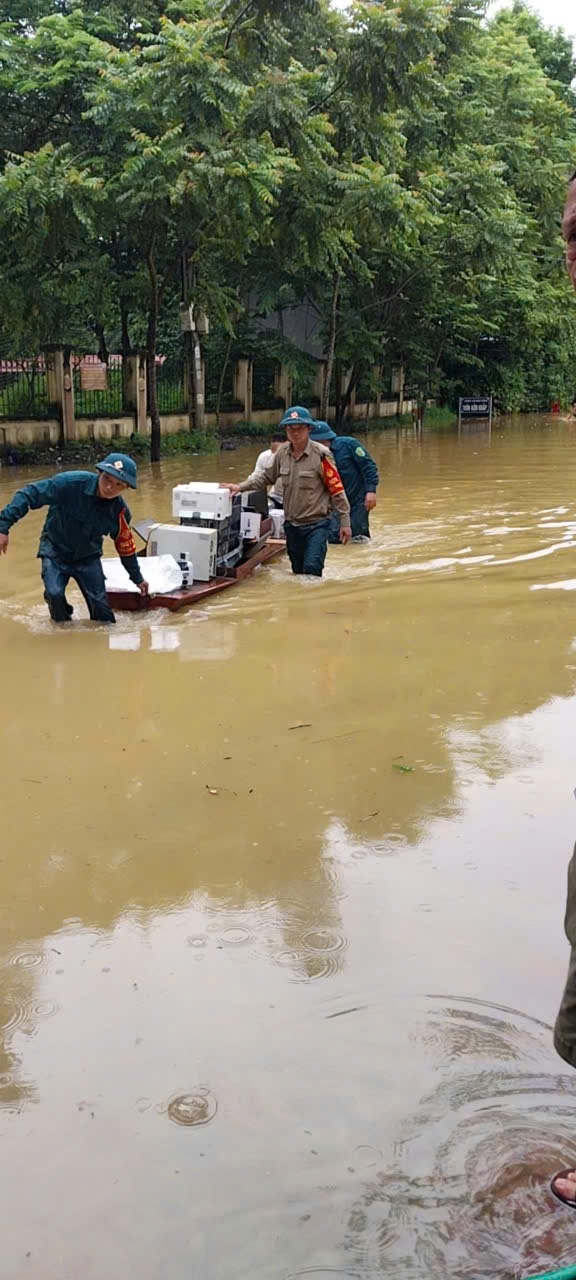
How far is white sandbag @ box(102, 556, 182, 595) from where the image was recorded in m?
8.63

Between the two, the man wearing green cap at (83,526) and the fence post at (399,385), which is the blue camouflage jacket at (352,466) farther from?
the fence post at (399,385)

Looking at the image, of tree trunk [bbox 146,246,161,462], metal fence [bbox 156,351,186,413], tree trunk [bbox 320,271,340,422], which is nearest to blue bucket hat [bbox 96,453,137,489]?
tree trunk [bbox 146,246,161,462]

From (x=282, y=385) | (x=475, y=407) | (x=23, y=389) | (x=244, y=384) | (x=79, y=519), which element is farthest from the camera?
(x=475, y=407)

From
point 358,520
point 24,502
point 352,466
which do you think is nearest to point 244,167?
point 352,466

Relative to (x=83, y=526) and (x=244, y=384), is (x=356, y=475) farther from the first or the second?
(x=244, y=384)

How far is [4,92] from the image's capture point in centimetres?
1764

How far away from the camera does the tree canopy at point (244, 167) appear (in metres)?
14.5

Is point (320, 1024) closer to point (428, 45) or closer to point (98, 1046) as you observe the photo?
point (98, 1046)

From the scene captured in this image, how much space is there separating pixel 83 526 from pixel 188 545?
1356 mm

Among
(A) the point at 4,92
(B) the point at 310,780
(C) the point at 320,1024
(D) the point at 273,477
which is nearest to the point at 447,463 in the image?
(A) the point at 4,92

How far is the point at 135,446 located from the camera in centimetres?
2016

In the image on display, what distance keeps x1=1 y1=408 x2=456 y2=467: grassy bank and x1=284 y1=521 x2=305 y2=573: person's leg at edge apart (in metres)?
9.58

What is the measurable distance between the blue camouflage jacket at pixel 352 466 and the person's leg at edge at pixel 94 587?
3771 mm

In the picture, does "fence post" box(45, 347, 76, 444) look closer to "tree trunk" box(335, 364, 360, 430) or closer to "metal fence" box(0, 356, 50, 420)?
"metal fence" box(0, 356, 50, 420)
